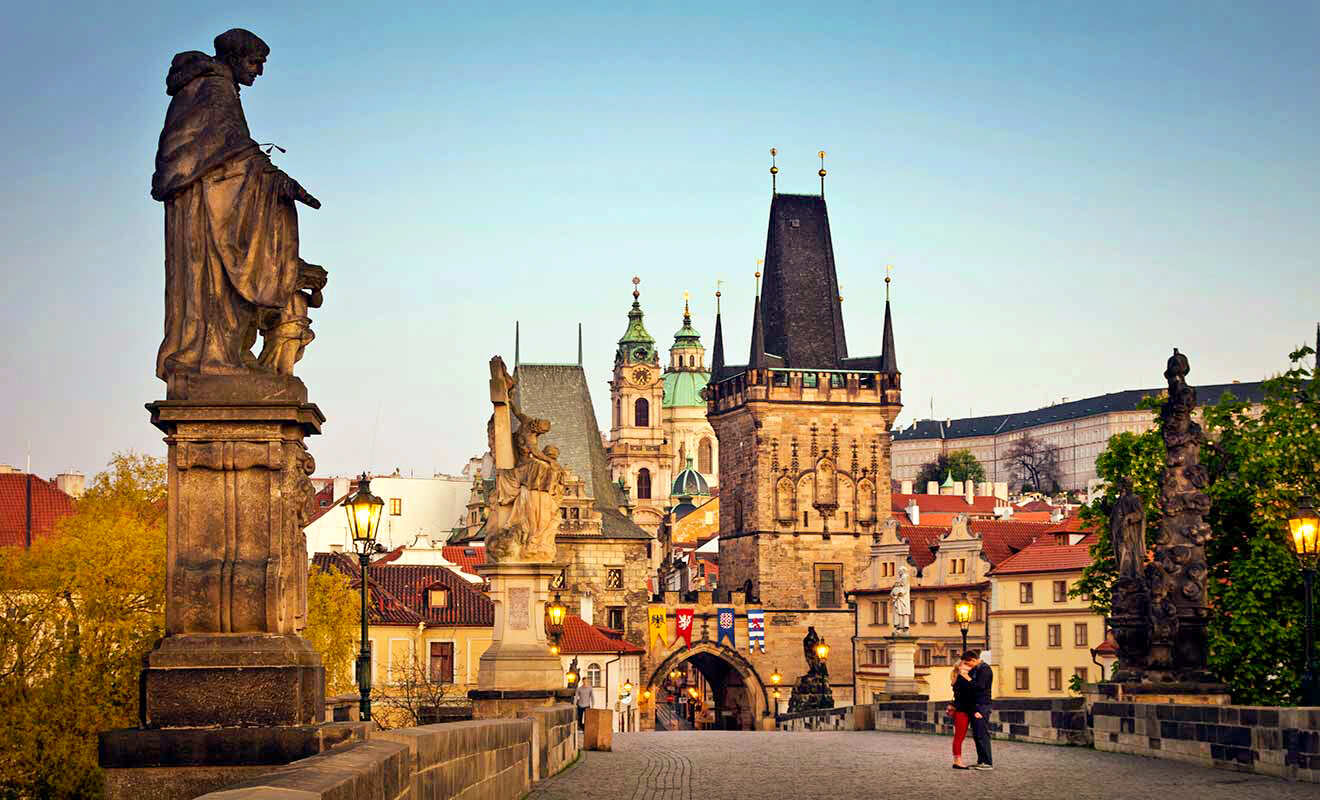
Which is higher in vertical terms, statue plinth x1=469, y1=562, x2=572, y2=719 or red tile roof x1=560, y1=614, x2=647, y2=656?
statue plinth x1=469, y1=562, x2=572, y2=719

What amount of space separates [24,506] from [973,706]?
4898cm

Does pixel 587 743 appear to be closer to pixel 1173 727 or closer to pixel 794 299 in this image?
pixel 1173 727

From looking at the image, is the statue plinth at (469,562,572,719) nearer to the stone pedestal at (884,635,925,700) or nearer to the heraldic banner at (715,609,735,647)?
the stone pedestal at (884,635,925,700)

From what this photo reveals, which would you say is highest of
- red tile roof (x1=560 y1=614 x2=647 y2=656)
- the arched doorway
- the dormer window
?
the dormer window

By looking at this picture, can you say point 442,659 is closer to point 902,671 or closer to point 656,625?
point 902,671

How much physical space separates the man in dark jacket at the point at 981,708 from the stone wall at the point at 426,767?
4.87 m

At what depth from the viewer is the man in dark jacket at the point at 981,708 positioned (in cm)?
2027

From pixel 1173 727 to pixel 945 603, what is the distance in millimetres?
73263

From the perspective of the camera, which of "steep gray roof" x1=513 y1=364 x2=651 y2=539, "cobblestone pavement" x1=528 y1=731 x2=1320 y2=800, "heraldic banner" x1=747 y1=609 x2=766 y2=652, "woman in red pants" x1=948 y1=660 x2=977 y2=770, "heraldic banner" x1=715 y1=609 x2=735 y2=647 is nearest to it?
"cobblestone pavement" x1=528 y1=731 x2=1320 y2=800

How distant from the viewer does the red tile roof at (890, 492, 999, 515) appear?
160 metres

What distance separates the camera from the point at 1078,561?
81.6 metres

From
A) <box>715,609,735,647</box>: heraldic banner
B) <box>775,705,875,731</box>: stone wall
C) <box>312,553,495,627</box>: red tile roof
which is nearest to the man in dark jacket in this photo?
<box>775,705,875,731</box>: stone wall

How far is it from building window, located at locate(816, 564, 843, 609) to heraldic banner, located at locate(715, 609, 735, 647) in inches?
199

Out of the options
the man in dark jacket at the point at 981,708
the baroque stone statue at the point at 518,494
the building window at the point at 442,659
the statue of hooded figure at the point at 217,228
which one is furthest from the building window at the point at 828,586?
the statue of hooded figure at the point at 217,228
